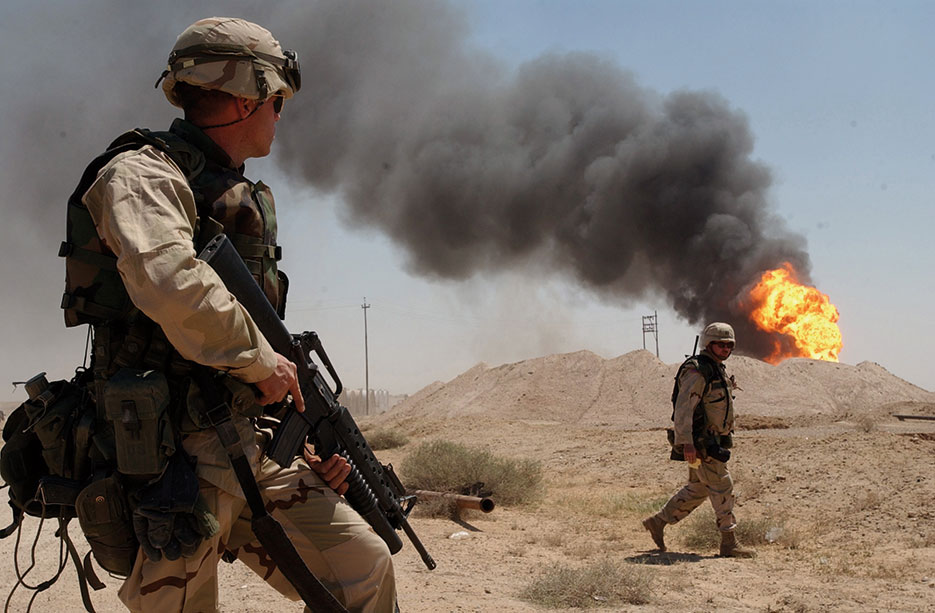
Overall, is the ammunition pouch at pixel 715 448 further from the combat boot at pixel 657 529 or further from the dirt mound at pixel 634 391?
the dirt mound at pixel 634 391

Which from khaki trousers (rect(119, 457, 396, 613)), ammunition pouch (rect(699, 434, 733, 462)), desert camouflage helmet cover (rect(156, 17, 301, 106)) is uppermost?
desert camouflage helmet cover (rect(156, 17, 301, 106))

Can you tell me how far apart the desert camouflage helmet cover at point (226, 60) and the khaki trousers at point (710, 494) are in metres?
5.38

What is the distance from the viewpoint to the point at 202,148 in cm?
231

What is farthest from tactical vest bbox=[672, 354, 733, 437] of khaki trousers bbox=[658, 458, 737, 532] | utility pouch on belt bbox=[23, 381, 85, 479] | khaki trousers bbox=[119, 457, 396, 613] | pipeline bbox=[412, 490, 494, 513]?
utility pouch on belt bbox=[23, 381, 85, 479]

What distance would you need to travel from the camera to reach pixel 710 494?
6.70m

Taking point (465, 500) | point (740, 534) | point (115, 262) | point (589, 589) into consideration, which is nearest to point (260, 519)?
point (115, 262)

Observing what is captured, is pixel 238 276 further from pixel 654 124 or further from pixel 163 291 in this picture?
pixel 654 124

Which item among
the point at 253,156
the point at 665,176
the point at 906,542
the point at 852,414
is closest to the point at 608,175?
the point at 665,176

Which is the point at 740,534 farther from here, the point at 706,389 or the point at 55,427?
the point at 55,427

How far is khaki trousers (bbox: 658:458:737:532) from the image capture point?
6.63 meters

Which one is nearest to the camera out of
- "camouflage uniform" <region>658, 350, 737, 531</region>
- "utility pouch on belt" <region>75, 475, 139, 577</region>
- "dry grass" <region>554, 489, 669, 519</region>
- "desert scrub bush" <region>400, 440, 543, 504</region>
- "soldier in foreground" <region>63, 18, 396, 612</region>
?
"soldier in foreground" <region>63, 18, 396, 612</region>

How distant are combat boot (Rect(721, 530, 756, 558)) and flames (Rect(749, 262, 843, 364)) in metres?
24.0

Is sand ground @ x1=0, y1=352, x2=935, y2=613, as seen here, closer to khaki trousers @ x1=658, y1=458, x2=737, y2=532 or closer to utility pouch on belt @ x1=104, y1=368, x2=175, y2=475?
khaki trousers @ x1=658, y1=458, x2=737, y2=532

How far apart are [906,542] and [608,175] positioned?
2584 cm
